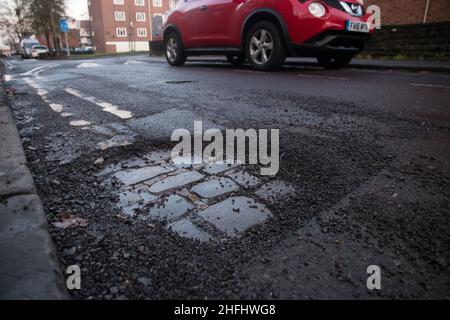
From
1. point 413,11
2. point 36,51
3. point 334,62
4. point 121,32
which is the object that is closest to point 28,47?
point 36,51

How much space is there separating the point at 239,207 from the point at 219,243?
30 cm

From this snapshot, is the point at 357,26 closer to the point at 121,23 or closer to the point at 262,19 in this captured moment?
the point at 262,19

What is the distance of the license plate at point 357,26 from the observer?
6.00 meters

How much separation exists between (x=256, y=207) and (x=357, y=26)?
5.90 m

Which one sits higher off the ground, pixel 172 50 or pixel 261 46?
pixel 261 46

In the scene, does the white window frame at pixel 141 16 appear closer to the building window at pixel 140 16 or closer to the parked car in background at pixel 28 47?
the building window at pixel 140 16

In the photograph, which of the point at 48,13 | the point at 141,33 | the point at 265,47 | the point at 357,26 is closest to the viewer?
the point at 357,26

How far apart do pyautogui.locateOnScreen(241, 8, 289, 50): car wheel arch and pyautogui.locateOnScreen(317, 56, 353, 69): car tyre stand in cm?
192

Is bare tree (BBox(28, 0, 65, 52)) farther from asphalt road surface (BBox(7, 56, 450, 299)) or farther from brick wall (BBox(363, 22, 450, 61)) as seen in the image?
asphalt road surface (BBox(7, 56, 450, 299))

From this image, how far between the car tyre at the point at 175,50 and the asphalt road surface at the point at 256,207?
6225 mm

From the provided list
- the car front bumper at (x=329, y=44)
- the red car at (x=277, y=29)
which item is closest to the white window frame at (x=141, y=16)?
the red car at (x=277, y=29)

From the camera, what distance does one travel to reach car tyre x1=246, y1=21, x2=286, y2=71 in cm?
627

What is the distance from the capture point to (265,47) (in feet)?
21.6
